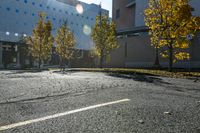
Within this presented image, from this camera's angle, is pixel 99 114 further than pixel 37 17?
No

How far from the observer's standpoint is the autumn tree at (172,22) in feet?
72.7

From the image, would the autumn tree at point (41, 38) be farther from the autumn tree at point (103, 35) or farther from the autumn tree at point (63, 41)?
the autumn tree at point (103, 35)

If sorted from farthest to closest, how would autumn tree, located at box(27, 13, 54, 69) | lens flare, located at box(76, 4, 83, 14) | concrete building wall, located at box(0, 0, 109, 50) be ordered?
lens flare, located at box(76, 4, 83, 14) → concrete building wall, located at box(0, 0, 109, 50) → autumn tree, located at box(27, 13, 54, 69)

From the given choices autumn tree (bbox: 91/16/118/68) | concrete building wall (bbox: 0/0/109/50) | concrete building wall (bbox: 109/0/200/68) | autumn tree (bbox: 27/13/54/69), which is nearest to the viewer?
concrete building wall (bbox: 109/0/200/68)

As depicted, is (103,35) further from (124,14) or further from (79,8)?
(79,8)

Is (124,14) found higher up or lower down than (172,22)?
higher up

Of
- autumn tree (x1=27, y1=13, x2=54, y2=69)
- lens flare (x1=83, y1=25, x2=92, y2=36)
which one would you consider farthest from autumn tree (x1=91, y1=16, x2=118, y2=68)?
lens flare (x1=83, y1=25, x2=92, y2=36)

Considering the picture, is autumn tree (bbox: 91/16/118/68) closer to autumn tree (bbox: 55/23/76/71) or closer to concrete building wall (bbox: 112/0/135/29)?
autumn tree (bbox: 55/23/76/71)

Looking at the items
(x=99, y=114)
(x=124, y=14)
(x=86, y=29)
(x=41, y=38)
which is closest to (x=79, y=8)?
(x=86, y=29)

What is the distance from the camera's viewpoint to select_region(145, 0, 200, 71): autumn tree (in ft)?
72.7

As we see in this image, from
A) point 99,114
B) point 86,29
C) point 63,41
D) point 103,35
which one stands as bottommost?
point 99,114

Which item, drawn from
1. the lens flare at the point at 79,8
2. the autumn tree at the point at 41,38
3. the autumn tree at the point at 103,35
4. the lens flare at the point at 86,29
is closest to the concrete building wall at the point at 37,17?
the lens flare at the point at 86,29

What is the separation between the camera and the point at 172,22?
75.3 ft

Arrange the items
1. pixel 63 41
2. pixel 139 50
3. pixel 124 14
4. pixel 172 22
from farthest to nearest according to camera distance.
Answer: pixel 124 14
pixel 63 41
pixel 139 50
pixel 172 22
